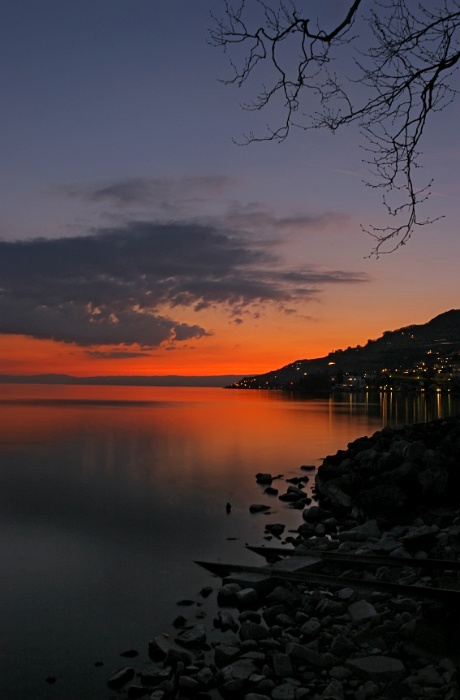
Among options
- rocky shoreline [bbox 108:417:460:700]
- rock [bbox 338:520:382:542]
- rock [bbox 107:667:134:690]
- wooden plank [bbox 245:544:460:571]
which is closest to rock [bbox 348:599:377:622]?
rocky shoreline [bbox 108:417:460:700]

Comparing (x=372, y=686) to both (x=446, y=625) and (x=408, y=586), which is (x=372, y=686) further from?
(x=408, y=586)

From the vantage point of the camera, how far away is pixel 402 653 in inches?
246

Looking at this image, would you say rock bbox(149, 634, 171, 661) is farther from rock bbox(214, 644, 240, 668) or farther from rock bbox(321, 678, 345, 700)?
rock bbox(321, 678, 345, 700)

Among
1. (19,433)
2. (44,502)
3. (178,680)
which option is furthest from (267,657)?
(19,433)

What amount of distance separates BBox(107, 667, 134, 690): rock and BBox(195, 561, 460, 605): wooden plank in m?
3.10

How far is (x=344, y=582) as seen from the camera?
833 centimetres

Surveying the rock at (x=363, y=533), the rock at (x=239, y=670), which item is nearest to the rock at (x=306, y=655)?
the rock at (x=239, y=670)

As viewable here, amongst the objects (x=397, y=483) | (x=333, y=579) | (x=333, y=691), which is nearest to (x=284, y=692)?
(x=333, y=691)

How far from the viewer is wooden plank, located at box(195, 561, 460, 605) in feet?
21.6

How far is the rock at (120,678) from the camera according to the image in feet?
21.2

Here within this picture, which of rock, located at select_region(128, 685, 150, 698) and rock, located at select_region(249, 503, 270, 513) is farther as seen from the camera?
rock, located at select_region(249, 503, 270, 513)

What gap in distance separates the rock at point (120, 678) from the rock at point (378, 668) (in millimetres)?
2468

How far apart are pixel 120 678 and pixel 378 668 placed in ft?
9.41

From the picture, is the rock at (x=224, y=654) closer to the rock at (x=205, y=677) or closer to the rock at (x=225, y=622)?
the rock at (x=205, y=677)
